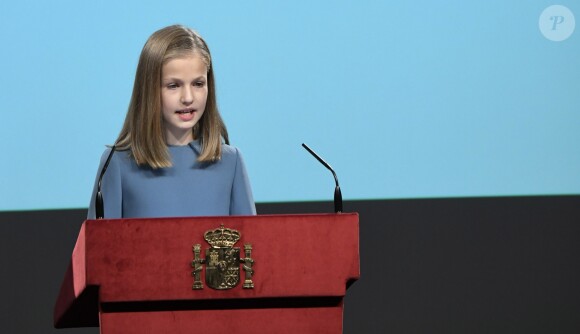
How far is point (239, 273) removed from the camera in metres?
2.01

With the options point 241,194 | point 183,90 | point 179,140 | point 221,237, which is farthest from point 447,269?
point 221,237

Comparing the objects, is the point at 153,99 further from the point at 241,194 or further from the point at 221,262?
the point at 221,262

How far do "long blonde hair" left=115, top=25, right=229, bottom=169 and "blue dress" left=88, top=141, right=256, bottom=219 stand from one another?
0.03 meters

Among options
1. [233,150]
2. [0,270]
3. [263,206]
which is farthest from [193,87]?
[0,270]

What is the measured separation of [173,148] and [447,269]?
6.20 feet

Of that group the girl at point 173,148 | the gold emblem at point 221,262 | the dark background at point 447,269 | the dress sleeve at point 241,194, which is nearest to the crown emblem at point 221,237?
the gold emblem at point 221,262

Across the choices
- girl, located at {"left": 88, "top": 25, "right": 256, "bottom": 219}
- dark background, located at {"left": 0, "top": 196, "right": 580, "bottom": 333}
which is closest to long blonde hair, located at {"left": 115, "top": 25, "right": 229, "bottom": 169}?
girl, located at {"left": 88, "top": 25, "right": 256, "bottom": 219}

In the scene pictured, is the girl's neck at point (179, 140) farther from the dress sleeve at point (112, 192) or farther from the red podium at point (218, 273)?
the red podium at point (218, 273)

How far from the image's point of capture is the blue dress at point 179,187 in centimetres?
249

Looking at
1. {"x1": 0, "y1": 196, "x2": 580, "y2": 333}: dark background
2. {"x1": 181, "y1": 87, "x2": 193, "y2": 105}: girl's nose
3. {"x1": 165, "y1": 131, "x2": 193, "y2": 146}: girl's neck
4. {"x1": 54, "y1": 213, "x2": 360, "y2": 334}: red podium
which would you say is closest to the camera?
{"x1": 54, "y1": 213, "x2": 360, "y2": 334}: red podium

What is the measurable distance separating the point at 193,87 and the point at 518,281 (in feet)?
7.15

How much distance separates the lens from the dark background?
4004mm

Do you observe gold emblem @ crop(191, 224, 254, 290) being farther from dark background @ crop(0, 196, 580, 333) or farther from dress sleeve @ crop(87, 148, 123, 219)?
dark background @ crop(0, 196, 580, 333)

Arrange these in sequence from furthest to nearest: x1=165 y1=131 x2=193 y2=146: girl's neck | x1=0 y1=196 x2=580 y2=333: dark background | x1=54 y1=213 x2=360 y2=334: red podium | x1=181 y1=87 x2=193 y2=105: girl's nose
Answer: x1=0 y1=196 x2=580 y2=333: dark background < x1=165 y1=131 x2=193 y2=146: girl's neck < x1=181 y1=87 x2=193 y2=105: girl's nose < x1=54 y1=213 x2=360 y2=334: red podium
